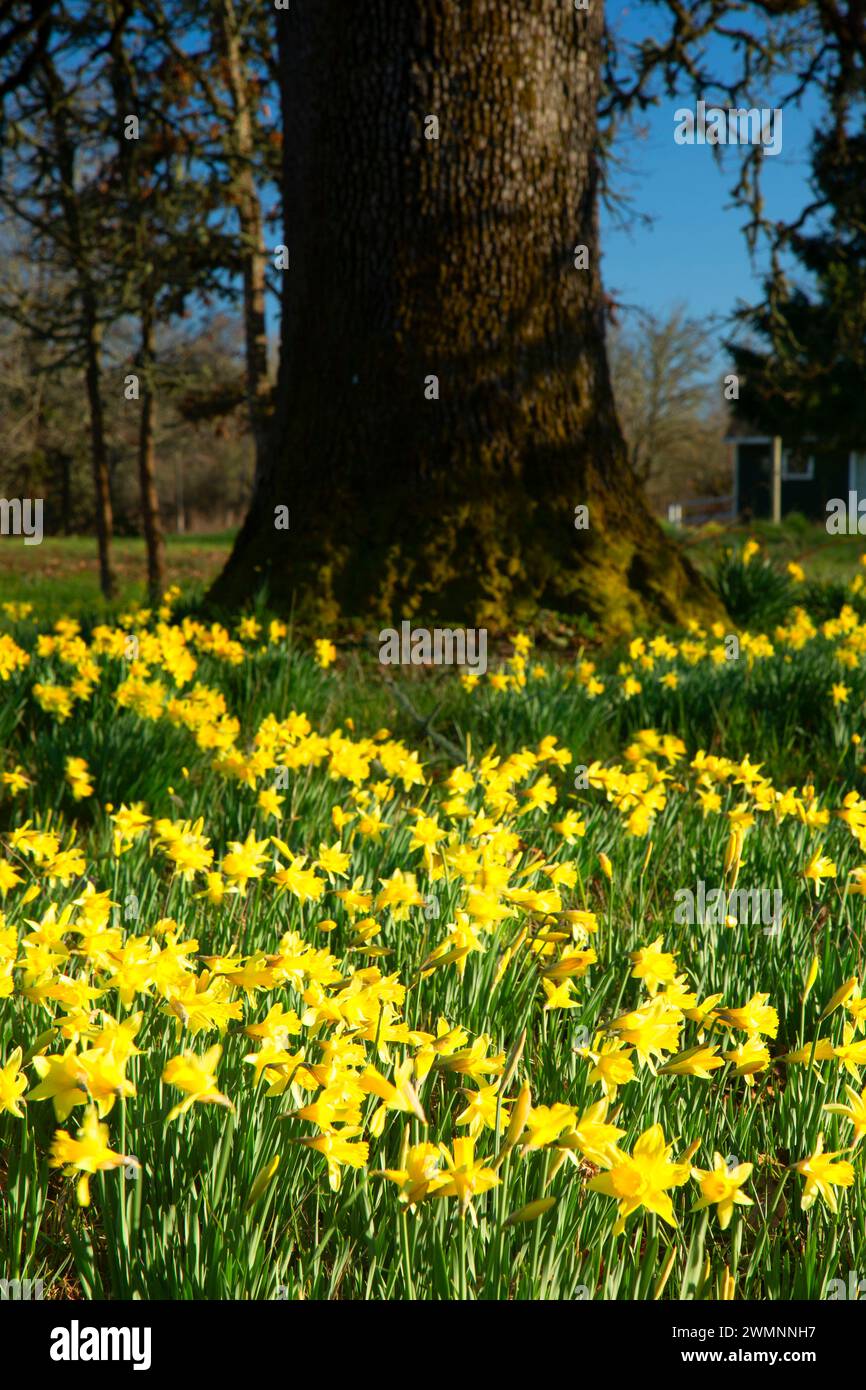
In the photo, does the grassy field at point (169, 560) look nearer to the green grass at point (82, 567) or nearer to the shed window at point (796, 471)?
the green grass at point (82, 567)

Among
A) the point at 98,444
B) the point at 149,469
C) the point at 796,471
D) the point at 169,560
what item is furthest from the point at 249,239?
the point at 796,471

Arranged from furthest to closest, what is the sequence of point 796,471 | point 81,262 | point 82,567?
1. point 796,471
2. point 82,567
3. point 81,262

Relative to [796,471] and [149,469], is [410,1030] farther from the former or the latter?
[796,471]

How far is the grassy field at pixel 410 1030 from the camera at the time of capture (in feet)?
3.97

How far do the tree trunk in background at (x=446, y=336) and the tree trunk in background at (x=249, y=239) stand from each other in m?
5.77

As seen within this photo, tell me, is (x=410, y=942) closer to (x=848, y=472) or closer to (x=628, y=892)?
(x=628, y=892)

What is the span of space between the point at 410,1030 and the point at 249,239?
11080mm

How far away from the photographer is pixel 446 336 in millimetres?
5539

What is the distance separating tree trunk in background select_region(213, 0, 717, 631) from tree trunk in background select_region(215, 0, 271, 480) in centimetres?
577

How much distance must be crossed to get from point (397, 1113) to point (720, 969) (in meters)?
0.77

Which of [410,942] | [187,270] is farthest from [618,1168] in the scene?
[187,270]

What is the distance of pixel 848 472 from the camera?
34.5 m

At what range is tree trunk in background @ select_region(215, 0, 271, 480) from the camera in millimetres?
11422

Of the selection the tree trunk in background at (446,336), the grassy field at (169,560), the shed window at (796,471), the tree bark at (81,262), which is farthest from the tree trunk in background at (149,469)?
the shed window at (796,471)
